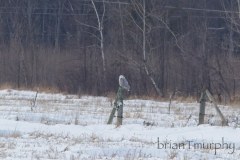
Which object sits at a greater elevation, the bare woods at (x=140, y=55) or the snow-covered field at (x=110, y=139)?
the bare woods at (x=140, y=55)

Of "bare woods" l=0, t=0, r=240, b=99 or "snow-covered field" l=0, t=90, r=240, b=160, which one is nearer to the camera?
"snow-covered field" l=0, t=90, r=240, b=160

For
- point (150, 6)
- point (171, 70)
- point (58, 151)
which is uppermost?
point (150, 6)

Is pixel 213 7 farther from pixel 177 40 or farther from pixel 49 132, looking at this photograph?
pixel 49 132

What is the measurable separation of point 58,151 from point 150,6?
2389 centimetres

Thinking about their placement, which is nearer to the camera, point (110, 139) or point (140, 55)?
point (110, 139)

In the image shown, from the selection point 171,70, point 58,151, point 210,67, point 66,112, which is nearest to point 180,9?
point 171,70

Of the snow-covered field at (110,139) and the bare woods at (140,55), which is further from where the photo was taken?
the bare woods at (140,55)

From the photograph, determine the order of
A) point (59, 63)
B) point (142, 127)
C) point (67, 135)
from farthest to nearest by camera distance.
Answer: point (59, 63)
point (142, 127)
point (67, 135)

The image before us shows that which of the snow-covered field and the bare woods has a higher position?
the bare woods

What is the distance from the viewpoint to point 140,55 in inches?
1348

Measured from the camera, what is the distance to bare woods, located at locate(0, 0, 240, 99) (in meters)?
32.7

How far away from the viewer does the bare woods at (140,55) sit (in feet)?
107

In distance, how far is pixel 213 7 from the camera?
149ft

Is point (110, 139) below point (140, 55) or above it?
below
